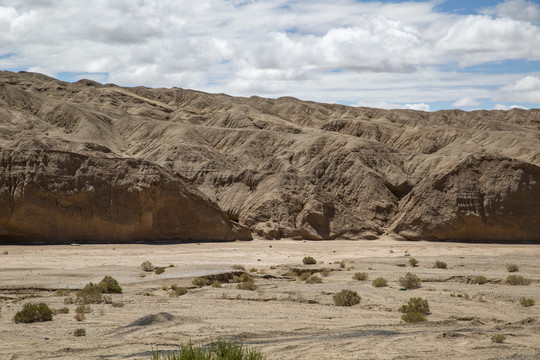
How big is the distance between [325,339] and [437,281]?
1141 centimetres

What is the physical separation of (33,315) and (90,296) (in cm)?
321

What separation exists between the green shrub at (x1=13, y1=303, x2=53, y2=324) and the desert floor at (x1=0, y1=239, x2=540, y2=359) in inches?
11.7

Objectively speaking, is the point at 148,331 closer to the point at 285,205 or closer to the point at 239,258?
the point at 239,258

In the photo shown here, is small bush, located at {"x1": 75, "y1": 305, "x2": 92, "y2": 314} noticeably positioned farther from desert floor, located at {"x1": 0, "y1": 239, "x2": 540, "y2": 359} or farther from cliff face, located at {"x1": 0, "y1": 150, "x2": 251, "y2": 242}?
cliff face, located at {"x1": 0, "y1": 150, "x2": 251, "y2": 242}

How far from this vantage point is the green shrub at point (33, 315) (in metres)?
13.7

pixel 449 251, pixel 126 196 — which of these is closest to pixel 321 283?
pixel 449 251

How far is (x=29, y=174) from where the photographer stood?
126 feet

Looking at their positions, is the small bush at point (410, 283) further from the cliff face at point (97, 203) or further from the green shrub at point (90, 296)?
the cliff face at point (97, 203)

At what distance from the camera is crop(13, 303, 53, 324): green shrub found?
1372cm

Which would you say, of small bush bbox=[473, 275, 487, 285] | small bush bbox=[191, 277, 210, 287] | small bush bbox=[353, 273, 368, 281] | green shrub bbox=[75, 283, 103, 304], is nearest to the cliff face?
small bush bbox=[191, 277, 210, 287]

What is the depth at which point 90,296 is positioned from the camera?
17.0 meters

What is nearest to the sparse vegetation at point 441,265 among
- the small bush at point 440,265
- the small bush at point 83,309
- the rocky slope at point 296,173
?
the small bush at point 440,265

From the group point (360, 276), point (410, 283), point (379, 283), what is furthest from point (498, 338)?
point (360, 276)

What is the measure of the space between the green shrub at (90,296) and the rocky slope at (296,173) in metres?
21.4
